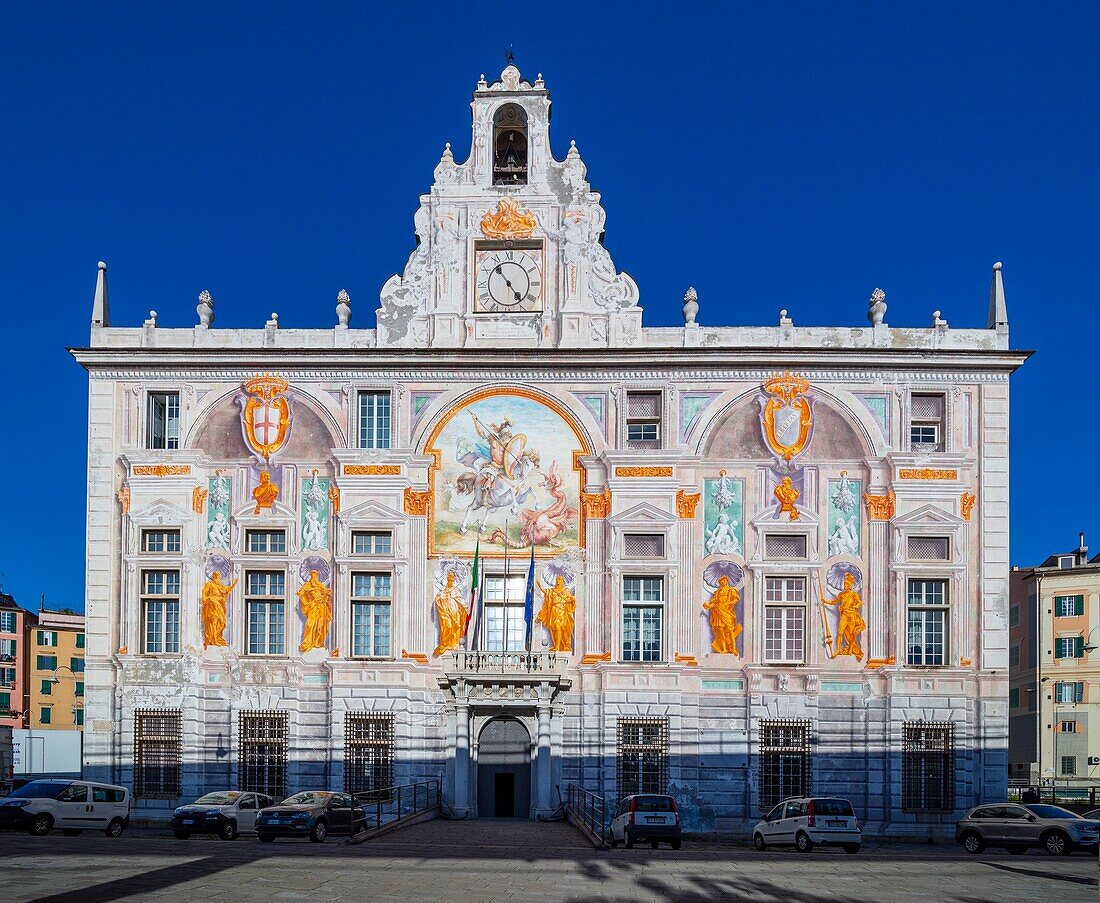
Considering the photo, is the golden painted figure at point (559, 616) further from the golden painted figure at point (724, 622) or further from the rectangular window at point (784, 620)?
the rectangular window at point (784, 620)

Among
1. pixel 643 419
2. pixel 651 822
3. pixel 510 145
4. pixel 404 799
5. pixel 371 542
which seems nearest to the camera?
pixel 651 822

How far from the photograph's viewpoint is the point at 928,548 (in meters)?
47.7

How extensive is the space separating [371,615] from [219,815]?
410 inches

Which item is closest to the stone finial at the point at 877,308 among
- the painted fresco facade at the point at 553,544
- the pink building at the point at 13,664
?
the painted fresco facade at the point at 553,544

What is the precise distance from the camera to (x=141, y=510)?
48281 mm

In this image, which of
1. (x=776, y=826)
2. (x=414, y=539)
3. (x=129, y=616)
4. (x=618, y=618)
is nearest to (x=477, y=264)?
(x=414, y=539)

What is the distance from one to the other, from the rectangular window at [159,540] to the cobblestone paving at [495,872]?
12.3 meters

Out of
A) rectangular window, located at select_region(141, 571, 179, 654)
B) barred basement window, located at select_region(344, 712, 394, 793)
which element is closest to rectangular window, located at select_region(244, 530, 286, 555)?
rectangular window, located at select_region(141, 571, 179, 654)

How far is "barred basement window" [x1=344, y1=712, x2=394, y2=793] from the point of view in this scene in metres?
47.0

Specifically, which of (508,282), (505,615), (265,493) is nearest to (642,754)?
(505,615)

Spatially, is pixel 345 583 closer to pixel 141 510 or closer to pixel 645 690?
pixel 141 510

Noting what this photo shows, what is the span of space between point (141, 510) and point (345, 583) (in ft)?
24.7

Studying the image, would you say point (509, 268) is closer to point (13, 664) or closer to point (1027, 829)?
point (1027, 829)

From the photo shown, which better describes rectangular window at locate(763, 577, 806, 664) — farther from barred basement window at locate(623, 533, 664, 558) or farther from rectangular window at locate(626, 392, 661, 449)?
rectangular window at locate(626, 392, 661, 449)
